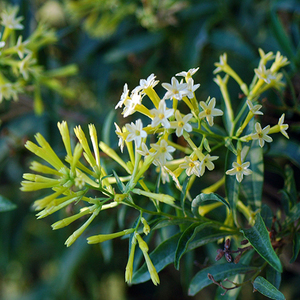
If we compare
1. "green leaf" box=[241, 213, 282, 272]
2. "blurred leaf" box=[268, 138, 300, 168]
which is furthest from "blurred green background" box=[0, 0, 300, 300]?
"green leaf" box=[241, 213, 282, 272]

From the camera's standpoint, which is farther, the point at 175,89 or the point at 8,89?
the point at 8,89

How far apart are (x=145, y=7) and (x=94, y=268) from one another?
214cm

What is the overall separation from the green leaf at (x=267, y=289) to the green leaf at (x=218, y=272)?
0.46 feet

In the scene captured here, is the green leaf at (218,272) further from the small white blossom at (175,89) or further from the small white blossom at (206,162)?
the small white blossom at (175,89)

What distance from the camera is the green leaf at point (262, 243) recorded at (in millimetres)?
818

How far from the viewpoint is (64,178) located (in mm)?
871

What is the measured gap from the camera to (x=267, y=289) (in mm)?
868

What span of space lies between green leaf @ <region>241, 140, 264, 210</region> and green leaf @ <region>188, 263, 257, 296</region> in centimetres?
22

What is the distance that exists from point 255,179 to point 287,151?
1.05 ft

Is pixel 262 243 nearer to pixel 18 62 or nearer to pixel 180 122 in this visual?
pixel 180 122

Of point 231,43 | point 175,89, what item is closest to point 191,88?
point 175,89

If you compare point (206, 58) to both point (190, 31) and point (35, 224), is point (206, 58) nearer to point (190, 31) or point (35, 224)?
point (190, 31)

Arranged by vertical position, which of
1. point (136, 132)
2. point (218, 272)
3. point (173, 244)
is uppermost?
point (136, 132)

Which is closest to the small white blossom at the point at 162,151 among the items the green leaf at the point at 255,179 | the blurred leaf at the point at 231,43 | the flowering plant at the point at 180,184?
the flowering plant at the point at 180,184
